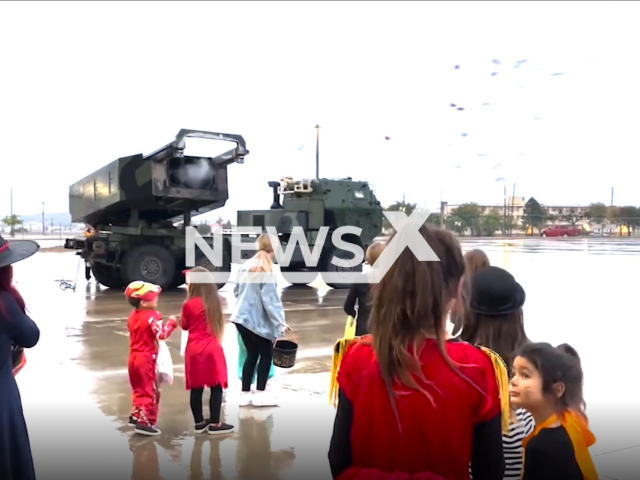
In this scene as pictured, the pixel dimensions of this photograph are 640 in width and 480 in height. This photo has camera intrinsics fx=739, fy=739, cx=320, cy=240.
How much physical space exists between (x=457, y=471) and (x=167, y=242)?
14.1m

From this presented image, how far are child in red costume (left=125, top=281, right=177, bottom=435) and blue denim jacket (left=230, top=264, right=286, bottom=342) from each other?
0.85 metres

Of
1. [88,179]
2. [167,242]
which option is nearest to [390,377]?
[167,242]

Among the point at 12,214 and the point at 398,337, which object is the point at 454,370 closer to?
the point at 398,337

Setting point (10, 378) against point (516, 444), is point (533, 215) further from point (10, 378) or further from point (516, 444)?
point (10, 378)

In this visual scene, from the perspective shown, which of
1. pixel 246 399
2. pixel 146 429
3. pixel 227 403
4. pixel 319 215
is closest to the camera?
pixel 146 429

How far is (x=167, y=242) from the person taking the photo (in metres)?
15.6

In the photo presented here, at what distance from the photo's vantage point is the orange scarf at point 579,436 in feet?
8.73

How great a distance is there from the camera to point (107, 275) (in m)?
16.2

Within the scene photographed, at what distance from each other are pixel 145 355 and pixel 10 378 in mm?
2318

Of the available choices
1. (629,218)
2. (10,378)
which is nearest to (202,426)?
(10,378)

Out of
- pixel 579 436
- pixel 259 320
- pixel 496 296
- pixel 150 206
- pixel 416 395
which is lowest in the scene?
pixel 259 320

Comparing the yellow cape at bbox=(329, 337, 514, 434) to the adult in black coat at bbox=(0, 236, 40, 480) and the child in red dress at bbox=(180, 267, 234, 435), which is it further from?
the child in red dress at bbox=(180, 267, 234, 435)

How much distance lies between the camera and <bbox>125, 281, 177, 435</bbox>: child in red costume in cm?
541

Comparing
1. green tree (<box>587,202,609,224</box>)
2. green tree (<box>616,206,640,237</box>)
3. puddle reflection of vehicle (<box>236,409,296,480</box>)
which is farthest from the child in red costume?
green tree (<box>587,202,609,224</box>)
